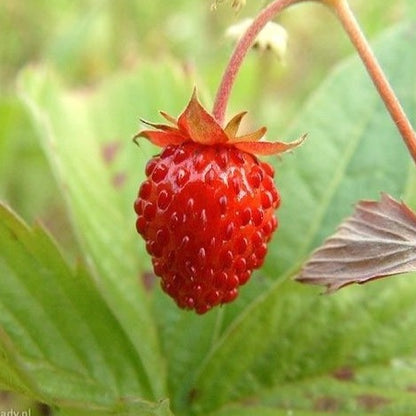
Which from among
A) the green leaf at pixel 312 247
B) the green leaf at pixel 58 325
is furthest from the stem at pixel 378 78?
the green leaf at pixel 58 325

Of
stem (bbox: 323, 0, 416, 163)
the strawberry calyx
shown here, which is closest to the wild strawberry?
the strawberry calyx

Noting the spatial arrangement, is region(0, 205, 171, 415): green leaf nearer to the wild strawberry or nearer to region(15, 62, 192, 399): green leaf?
region(15, 62, 192, 399): green leaf

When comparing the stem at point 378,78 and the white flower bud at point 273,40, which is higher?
the white flower bud at point 273,40

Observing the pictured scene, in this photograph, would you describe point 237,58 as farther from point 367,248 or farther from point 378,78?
point 367,248

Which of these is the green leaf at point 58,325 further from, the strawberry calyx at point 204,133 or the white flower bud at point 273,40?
the white flower bud at point 273,40

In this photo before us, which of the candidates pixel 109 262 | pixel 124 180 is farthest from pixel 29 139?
pixel 109 262

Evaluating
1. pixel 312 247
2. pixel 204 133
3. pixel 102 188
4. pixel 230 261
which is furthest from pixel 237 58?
pixel 102 188

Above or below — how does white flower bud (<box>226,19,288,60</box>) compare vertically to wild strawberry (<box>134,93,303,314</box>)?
above
